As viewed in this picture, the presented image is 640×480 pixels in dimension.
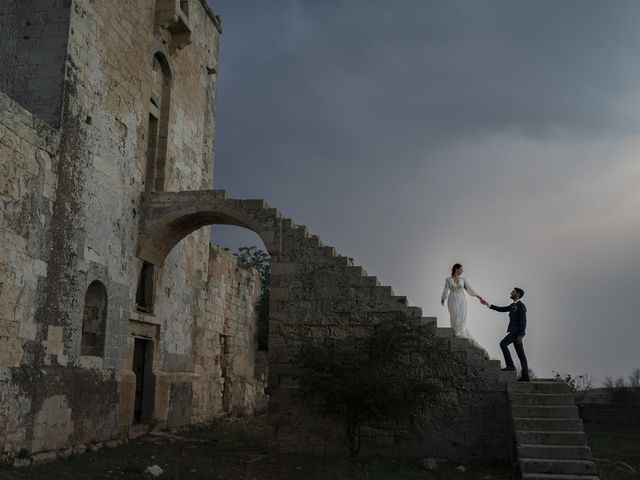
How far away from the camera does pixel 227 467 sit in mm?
8711

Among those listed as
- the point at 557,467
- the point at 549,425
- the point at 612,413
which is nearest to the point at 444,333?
the point at 549,425

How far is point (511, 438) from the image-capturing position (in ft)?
30.6

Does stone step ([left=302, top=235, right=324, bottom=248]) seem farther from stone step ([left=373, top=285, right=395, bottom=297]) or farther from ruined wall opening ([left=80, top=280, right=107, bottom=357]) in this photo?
ruined wall opening ([left=80, top=280, right=107, bottom=357])

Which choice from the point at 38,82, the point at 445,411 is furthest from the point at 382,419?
the point at 38,82

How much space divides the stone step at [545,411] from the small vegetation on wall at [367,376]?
1299 mm

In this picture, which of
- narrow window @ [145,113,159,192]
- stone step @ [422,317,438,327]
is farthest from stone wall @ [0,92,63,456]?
stone step @ [422,317,438,327]

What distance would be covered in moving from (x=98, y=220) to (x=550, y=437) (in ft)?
24.3

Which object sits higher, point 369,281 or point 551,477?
point 369,281

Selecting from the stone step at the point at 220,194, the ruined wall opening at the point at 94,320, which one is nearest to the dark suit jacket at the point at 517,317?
the stone step at the point at 220,194

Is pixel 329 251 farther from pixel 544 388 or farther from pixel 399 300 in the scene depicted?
pixel 544 388

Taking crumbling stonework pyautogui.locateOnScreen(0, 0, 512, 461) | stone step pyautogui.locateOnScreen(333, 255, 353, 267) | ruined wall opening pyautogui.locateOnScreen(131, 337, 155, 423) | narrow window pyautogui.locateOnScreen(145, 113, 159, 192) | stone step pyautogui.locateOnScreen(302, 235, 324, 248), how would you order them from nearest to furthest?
crumbling stonework pyautogui.locateOnScreen(0, 0, 512, 461) → stone step pyautogui.locateOnScreen(333, 255, 353, 267) → stone step pyautogui.locateOnScreen(302, 235, 324, 248) → ruined wall opening pyautogui.locateOnScreen(131, 337, 155, 423) → narrow window pyautogui.locateOnScreen(145, 113, 159, 192)

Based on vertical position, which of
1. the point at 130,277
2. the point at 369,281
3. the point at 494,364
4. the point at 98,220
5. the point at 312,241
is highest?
the point at 98,220

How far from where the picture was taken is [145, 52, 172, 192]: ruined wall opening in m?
12.5

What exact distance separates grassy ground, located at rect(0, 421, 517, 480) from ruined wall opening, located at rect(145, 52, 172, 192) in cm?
497
